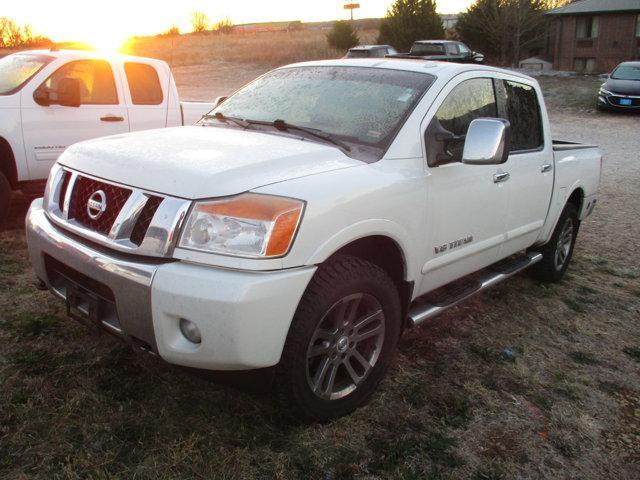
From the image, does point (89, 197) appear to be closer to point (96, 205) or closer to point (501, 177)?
point (96, 205)

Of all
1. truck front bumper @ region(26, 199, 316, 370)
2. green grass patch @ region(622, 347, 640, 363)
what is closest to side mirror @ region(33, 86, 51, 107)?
truck front bumper @ region(26, 199, 316, 370)

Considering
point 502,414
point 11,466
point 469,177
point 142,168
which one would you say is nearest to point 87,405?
point 11,466

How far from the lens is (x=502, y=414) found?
3223 mm

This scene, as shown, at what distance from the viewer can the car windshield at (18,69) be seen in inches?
235

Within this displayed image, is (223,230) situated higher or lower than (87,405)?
higher

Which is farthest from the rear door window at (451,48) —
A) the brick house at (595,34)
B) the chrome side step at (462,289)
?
the chrome side step at (462,289)

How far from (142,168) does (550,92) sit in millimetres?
24377

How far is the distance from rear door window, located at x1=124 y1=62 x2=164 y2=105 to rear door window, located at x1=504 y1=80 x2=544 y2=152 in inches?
166

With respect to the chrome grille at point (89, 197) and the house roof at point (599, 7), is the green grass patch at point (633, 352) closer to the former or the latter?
the chrome grille at point (89, 197)

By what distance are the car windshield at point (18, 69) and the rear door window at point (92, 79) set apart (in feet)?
0.65

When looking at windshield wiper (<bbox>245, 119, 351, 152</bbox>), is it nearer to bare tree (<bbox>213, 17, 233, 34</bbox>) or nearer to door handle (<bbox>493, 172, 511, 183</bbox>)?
door handle (<bbox>493, 172, 511, 183</bbox>)

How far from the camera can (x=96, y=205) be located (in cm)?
279

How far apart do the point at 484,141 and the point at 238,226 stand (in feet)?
4.83

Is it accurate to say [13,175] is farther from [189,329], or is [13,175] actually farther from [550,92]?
[550,92]
